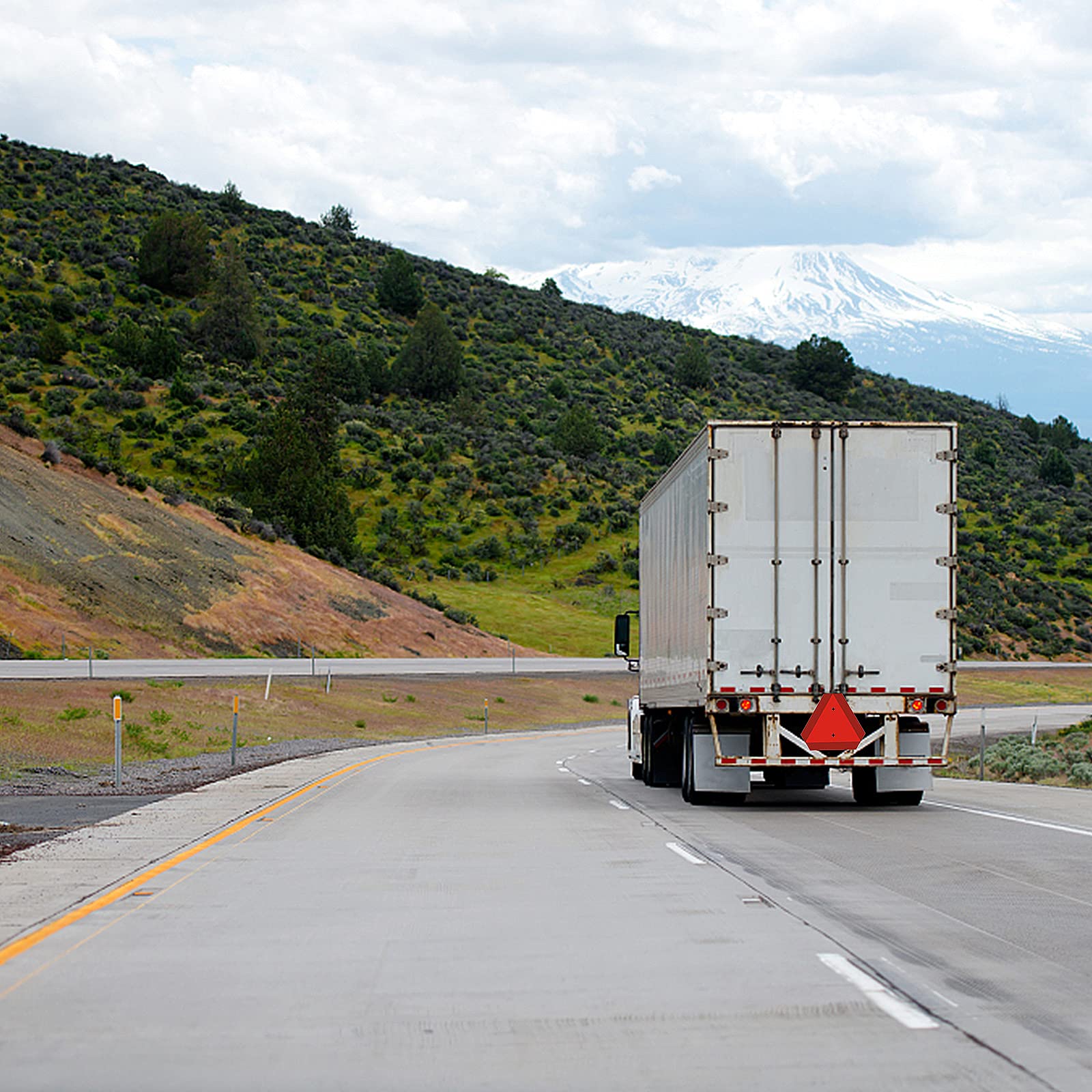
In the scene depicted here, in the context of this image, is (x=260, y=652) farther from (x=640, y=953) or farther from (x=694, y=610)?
(x=640, y=953)

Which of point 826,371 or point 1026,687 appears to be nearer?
point 1026,687

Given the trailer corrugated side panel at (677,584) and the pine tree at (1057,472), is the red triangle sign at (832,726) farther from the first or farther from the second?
the pine tree at (1057,472)

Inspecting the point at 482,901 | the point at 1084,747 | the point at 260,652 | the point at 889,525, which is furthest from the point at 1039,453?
the point at 482,901

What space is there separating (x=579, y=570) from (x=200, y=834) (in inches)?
2973

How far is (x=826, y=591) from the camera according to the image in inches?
703

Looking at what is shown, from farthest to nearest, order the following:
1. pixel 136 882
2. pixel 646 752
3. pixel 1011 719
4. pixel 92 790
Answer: pixel 1011 719 → pixel 646 752 → pixel 92 790 → pixel 136 882

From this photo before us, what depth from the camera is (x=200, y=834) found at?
51.7 ft

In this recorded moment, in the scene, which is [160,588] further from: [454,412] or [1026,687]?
[454,412]

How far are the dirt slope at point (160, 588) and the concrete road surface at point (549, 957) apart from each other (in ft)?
133

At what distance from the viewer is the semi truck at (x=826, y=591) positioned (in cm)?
1770

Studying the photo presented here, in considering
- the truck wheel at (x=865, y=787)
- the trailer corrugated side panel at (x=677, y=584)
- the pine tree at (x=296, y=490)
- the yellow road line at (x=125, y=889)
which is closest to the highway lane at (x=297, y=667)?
the pine tree at (x=296, y=490)

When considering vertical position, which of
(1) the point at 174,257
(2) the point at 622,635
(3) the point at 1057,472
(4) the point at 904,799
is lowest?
(4) the point at 904,799

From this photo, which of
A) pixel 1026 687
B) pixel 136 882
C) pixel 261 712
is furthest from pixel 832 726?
pixel 1026 687

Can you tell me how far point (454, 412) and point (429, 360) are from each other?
6.14 metres
